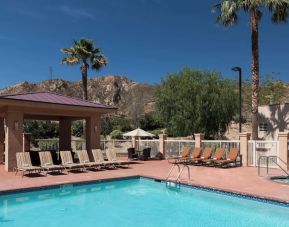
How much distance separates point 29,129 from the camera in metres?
44.6

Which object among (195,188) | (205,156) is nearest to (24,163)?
(195,188)

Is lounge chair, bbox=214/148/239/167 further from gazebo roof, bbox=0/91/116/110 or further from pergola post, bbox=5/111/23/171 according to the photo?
pergola post, bbox=5/111/23/171

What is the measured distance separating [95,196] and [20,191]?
263 centimetres

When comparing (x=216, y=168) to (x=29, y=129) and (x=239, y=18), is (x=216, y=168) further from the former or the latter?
(x=29, y=129)

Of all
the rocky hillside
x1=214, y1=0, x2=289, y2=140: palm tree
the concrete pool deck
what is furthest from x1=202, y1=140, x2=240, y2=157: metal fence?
the rocky hillside

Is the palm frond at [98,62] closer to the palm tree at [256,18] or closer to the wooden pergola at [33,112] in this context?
the wooden pergola at [33,112]

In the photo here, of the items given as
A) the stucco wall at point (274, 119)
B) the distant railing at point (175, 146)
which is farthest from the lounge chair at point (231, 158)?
the stucco wall at point (274, 119)

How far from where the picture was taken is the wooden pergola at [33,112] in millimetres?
17234

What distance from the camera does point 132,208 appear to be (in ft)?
37.8

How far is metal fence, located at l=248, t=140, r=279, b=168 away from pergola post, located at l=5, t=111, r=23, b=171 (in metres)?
12.1

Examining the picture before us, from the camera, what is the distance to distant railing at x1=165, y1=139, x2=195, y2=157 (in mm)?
23805

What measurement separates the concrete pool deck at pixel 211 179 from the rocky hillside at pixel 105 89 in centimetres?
6745

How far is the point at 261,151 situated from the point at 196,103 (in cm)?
1093

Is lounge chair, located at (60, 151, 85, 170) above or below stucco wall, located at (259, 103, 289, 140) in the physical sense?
below
